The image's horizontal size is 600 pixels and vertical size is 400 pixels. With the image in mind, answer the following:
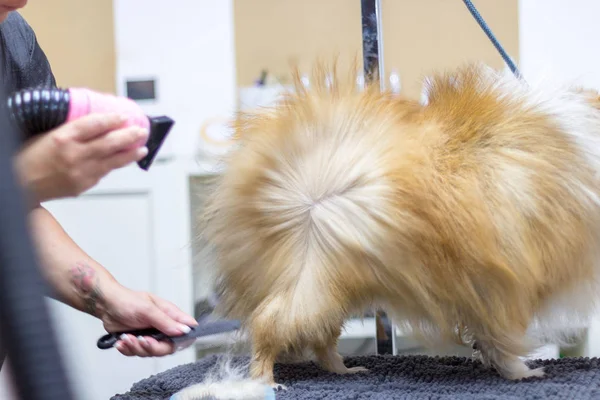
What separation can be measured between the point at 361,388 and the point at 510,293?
236 mm

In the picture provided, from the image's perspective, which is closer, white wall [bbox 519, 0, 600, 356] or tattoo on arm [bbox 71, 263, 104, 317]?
tattoo on arm [bbox 71, 263, 104, 317]

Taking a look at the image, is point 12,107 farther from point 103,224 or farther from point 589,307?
point 103,224

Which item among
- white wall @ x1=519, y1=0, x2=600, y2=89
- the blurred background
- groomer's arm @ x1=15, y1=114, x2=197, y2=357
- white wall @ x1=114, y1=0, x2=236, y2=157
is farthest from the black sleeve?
white wall @ x1=519, y1=0, x2=600, y2=89

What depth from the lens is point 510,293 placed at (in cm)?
88

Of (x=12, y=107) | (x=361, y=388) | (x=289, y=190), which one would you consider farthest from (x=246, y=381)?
(x=12, y=107)

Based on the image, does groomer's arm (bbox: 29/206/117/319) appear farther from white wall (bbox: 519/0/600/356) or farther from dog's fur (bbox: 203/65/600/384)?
white wall (bbox: 519/0/600/356)

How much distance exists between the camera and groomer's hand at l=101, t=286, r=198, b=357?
0.95 meters

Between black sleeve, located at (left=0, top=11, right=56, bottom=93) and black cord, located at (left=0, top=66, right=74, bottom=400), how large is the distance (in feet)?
3.02

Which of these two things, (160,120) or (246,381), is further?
(246,381)

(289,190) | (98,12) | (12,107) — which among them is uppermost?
(98,12)

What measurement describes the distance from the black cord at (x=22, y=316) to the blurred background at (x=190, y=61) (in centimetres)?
150

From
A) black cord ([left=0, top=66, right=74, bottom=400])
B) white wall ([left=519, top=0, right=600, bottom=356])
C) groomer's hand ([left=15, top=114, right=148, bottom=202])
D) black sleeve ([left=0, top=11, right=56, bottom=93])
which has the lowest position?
black cord ([left=0, top=66, right=74, bottom=400])

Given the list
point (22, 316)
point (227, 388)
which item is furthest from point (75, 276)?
point (22, 316)

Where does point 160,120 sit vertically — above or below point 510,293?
above
